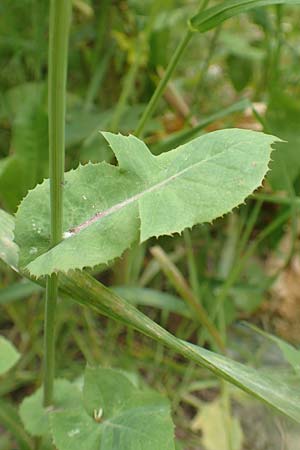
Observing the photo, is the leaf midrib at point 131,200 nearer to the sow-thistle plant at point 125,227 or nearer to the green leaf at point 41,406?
the sow-thistle plant at point 125,227

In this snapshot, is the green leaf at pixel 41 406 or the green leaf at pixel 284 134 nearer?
the green leaf at pixel 41 406

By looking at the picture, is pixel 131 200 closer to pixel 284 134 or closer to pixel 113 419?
pixel 113 419

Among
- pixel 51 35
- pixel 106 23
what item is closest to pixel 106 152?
pixel 106 23

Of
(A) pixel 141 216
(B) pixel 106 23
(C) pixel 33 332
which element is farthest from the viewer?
(B) pixel 106 23

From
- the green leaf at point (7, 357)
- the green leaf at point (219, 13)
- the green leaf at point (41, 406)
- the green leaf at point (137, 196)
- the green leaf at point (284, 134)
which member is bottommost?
the green leaf at point (41, 406)

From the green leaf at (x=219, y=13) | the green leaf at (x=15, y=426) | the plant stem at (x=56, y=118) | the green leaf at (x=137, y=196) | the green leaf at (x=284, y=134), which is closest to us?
the plant stem at (x=56, y=118)

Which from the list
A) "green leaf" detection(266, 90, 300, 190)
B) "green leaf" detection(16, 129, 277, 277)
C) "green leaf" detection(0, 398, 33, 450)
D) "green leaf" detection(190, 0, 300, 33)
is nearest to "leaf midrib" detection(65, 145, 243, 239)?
"green leaf" detection(16, 129, 277, 277)

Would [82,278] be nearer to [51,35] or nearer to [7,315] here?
[51,35]

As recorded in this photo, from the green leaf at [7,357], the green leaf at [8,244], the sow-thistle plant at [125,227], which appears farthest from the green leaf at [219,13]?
the green leaf at [7,357]

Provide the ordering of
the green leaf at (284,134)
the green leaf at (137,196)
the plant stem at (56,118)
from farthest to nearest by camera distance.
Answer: the green leaf at (284,134) < the green leaf at (137,196) < the plant stem at (56,118)
